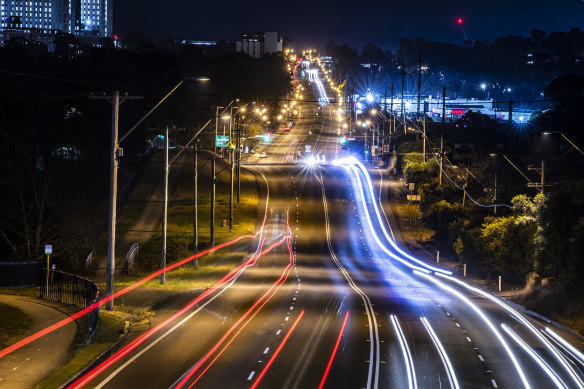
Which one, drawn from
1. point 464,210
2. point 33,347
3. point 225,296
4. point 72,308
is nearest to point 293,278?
point 225,296

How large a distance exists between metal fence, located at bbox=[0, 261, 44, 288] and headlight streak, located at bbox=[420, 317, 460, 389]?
1864 cm

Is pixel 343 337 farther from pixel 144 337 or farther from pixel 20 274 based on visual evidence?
pixel 20 274

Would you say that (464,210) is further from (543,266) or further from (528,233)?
(543,266)

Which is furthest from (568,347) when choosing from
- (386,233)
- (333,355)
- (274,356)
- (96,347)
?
(386,233)

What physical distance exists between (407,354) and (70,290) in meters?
15.8

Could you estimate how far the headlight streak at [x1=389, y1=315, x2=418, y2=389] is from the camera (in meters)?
20.3

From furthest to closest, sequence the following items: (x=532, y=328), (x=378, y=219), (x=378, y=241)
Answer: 1. (x=378, y=219)
2. (x=378, y=241)
3. (x=532, y=328)

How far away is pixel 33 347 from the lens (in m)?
22.7

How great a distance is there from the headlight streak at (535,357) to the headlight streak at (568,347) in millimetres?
1329

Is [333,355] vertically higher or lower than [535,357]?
higher

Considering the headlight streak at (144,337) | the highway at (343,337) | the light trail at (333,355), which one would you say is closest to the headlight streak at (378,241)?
the highway at (343,337)

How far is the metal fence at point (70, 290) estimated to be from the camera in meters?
29.2

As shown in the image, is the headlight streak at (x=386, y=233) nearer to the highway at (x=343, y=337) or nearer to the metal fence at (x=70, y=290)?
the highway at (x=343, y=337)

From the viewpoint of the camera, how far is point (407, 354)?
79.4 feet
